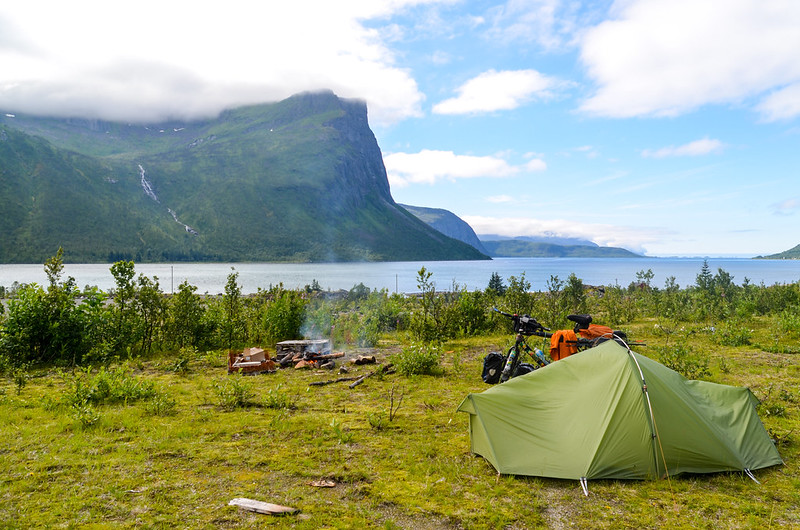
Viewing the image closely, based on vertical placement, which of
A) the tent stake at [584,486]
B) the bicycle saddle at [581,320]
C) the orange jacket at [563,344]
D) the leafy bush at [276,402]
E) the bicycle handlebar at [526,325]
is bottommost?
the leafy bush at [276,402]

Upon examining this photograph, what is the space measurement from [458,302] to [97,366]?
12.1 meters

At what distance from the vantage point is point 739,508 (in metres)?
4.67

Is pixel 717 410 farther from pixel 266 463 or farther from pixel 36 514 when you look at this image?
pixel 36 514

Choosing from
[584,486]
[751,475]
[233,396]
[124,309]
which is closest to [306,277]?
[124,309]

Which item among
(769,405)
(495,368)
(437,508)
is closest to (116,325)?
(495,368)

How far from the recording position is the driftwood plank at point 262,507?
4.48 metres

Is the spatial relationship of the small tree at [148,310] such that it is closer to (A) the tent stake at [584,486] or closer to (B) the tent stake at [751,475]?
(A) the tent stake at [584,486]

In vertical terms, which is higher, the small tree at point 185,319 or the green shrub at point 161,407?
the small tree at point 185,319

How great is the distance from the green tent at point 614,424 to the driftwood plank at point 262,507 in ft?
8.61

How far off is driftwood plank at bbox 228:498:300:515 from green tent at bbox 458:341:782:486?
8.61ft

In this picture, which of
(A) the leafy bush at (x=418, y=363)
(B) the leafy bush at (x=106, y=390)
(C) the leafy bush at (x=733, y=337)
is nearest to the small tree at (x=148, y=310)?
(B) the leafy bush at (x=106, y=390)

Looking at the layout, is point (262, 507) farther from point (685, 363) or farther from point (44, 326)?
point (44, 326)

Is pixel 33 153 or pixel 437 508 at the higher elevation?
pixel 33 153

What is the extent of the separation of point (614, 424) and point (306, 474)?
396 centimetres
